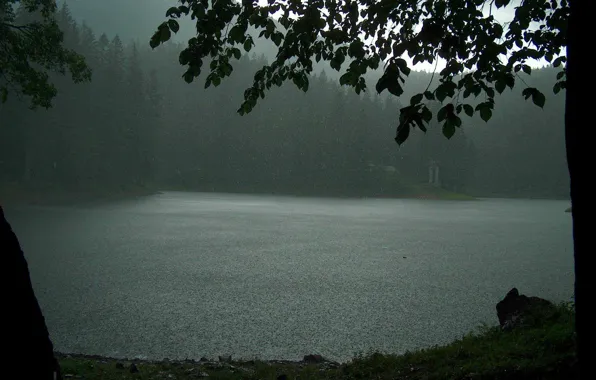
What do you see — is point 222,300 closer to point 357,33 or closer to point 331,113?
point 357,33

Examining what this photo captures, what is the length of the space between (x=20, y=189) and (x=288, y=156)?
50.2 meters

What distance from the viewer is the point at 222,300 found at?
9.67 metres

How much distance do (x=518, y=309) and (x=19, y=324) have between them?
645cm

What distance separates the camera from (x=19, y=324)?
2.70 meters

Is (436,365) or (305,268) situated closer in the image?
(436,365)

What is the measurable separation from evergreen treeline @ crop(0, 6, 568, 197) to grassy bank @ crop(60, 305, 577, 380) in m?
45.3

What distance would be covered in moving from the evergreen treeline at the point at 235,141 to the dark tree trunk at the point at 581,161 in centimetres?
4990

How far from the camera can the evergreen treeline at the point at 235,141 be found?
49281 mm

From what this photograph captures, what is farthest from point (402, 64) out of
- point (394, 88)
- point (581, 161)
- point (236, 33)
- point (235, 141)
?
point (235, 141)

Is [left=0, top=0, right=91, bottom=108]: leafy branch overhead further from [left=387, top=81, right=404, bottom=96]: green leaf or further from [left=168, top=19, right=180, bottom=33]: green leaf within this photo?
[left=387, top=81, right=404, bottom=96]: green leaf

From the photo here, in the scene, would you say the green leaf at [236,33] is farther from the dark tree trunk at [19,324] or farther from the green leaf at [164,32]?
the dark tree trunk at [19,324]

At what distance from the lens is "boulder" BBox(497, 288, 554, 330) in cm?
602

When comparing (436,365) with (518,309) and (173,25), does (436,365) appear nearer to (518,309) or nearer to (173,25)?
(518,309)

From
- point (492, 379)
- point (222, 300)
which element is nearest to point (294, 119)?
point (222, 300)
